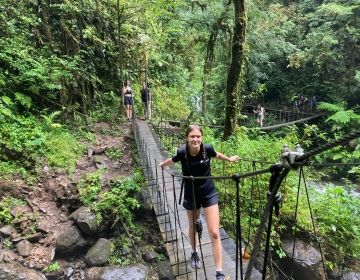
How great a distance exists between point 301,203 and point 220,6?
21.2 feet

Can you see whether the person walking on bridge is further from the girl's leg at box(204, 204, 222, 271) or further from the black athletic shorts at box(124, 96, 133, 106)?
the black athletic shorts at box(124, 96, 133, 106)

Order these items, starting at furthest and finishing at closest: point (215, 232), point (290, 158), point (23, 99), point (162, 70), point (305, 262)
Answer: point (162, 70) → point (23, 99) → point (305, 262) → point (215, 232) → point (290, 158)

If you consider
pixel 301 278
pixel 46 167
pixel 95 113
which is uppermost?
pixel 95 113

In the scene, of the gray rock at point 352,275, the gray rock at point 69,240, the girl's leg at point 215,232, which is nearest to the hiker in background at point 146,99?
the gray rock at point 69,240

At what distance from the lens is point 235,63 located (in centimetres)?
582

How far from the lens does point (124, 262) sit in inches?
206

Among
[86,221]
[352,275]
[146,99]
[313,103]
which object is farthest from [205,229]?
[313,103]

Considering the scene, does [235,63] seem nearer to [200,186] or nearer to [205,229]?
[205,229]

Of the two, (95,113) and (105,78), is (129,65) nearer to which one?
(105,78)

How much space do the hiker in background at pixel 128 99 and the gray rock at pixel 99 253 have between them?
14.2 ft

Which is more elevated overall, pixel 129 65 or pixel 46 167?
pixel 129 65

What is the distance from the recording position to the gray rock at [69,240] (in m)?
5.18

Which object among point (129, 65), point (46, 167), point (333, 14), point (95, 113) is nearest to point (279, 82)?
point (333, 14)

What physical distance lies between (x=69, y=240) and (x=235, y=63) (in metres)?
4.01
